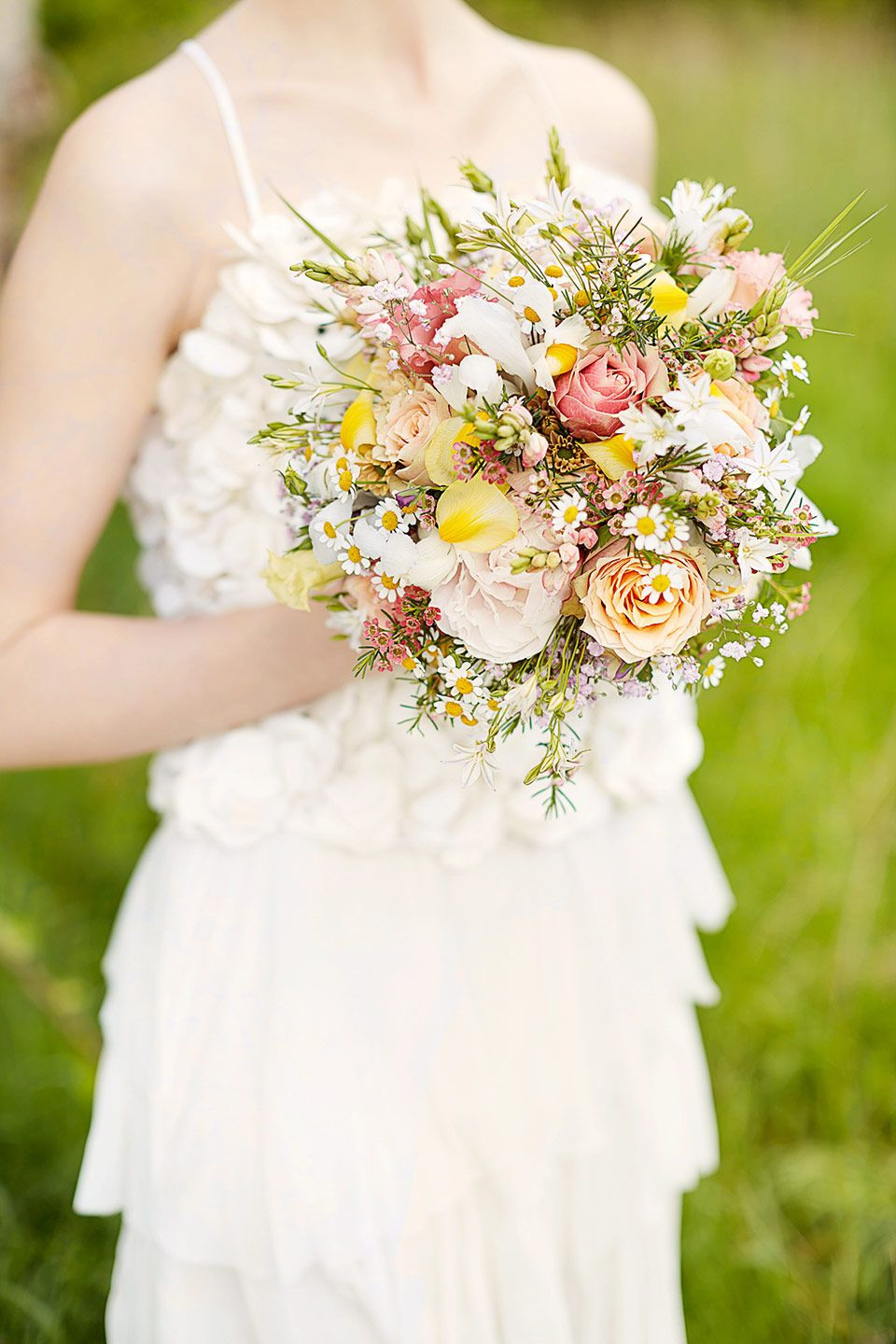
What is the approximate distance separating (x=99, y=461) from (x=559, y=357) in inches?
22.2

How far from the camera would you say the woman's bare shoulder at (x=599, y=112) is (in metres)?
1.50

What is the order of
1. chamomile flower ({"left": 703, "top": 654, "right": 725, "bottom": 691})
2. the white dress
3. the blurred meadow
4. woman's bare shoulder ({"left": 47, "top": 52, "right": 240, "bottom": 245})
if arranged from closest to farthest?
chamomile flower ({"left": 703, "top": 654, "right": 725, "bottom": 691})
woman's bare shoulder ({"left": 47, "top": 52, "right": 240, "bottom": 245})
the white dress
the blurred meadow

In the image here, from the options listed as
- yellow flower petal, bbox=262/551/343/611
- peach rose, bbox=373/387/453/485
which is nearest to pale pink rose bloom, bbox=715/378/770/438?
peach rose, bbox=373/387/453/485

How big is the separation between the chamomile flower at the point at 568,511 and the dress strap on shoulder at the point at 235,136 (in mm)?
544

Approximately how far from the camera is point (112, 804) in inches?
121

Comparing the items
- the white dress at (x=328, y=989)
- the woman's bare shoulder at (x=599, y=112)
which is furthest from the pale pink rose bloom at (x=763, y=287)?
the woman's bare shoulder at (x=599, y=112)

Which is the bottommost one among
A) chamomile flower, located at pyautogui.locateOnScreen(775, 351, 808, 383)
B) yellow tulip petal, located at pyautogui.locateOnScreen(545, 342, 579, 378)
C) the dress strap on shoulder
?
yellow tulip petal, located at pyautogui.locateOnScreen(545, 342, 579, 378)

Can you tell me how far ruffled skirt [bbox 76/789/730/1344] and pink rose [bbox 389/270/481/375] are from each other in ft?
1.83

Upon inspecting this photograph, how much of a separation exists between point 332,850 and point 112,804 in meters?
1.94

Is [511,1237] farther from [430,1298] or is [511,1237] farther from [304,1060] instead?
[304,1060]

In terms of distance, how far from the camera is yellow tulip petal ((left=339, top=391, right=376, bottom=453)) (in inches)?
35.8

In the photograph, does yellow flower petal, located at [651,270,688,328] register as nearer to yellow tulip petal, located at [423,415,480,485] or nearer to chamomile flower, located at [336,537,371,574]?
yellow tulip petal, located at [423,415,480,485]

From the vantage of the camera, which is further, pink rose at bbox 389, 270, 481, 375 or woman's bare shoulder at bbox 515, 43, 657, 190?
A: woman's bare shoulder at bbox 515, 43, 657, 190

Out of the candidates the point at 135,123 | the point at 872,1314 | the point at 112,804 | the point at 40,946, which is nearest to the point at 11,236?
the point at 112,804
